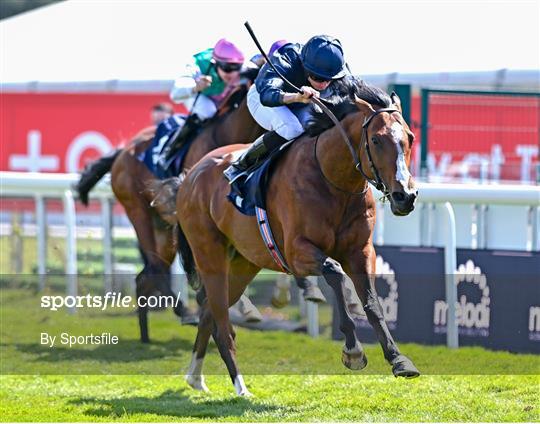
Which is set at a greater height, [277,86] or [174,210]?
[277,86]

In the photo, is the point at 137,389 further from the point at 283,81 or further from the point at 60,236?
the point at 60,236

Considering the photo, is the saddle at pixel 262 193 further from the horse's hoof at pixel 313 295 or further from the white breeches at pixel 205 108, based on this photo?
the white breeches at pixel 205 108

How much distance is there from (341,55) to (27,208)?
5.83 meters

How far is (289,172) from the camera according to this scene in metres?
6.17

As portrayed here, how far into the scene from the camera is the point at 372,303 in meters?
5.67

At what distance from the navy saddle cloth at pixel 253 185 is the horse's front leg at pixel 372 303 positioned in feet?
2.20

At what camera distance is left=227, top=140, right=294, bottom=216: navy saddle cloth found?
6.34 meters

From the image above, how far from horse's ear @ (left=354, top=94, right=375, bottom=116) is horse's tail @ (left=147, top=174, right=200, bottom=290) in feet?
6.16

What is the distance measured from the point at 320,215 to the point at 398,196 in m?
0.71

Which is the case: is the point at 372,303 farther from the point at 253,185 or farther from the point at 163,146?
the point at 163,146

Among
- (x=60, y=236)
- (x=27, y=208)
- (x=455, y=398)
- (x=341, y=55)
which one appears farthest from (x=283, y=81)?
(x=27, y=208)

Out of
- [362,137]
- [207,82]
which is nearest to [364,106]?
[362,137]

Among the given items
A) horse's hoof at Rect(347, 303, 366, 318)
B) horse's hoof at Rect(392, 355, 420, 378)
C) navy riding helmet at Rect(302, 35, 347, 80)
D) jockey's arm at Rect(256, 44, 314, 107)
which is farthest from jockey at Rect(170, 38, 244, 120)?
horse's hoof at Rect(392, 355, 420, 378)

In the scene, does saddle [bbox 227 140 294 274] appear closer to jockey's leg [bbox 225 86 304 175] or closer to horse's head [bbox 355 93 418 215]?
jockey's leg [bbox 225 86 304 175]
